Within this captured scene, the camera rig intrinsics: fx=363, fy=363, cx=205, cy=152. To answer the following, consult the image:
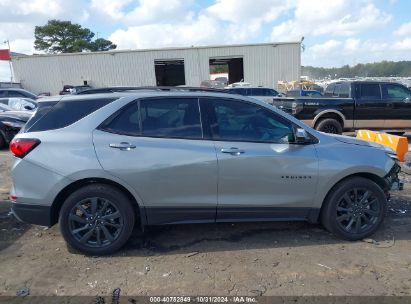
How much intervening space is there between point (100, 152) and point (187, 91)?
3.87ft

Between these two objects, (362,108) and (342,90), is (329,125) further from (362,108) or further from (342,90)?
(342,90)

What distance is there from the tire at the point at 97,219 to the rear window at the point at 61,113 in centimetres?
73

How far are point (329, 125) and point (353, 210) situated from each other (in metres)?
6.83

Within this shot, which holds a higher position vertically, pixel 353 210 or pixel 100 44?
pixel 100 44

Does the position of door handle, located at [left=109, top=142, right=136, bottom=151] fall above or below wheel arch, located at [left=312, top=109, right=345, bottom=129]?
above

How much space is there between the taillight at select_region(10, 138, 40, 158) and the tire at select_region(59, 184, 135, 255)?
0.62 metres

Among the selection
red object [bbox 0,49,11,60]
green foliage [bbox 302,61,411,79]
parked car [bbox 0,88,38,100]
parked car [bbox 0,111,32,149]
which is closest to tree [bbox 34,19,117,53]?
red object [bbox 0,49,11,60]

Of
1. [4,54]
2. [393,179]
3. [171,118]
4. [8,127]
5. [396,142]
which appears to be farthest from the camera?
[4,54]

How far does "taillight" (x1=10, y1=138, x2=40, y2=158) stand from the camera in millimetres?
3662

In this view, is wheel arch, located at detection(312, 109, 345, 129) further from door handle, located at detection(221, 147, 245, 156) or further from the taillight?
the taillight

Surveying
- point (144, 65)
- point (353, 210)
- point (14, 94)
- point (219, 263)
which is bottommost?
point (219, 263)

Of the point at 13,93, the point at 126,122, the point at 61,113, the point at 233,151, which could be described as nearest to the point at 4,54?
the point at 13,93

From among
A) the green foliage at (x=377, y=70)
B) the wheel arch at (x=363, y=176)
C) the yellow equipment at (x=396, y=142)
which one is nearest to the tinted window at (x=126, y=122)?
the wheel arch at (x=363, y=176)

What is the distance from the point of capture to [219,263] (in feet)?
12.2
